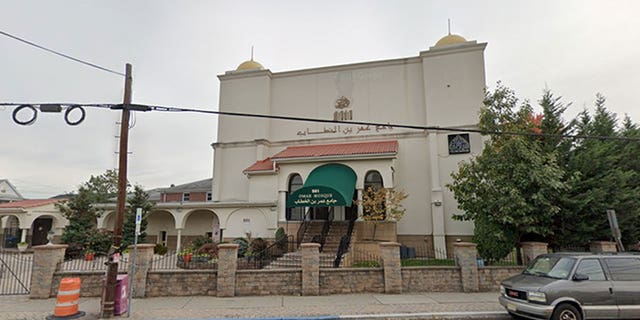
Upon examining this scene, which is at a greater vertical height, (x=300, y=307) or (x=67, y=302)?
(x=67, y=302)

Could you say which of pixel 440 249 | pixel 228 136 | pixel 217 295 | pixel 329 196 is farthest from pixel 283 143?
pixel 217 295

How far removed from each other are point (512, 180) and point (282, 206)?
39.4 ft

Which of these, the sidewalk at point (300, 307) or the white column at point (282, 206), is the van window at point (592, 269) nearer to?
the sidewalk at point (300, 307)

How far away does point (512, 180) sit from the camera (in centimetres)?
1435

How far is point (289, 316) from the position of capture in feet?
29.6

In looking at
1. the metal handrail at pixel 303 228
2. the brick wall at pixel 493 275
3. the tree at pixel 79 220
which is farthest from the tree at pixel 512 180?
the tree at pixel 79 220

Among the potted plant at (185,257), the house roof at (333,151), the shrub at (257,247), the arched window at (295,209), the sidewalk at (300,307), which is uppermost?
the house roof at (333,151)

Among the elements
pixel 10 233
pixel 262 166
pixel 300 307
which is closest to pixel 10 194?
pixel 10 233

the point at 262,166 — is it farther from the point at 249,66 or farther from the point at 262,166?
the point at 249,66

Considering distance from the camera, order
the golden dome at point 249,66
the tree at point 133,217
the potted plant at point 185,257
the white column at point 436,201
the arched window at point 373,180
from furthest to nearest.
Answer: the golden dome at point 249,66 < the tree at point 133,217 < the arched window at point 373,180 < the white column at point 436,201 < the potted plant at point 185,257

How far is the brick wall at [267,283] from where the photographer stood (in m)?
11.5

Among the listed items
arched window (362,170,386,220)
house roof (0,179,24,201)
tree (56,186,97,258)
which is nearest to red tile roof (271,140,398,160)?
arched window (362,170,386,220)

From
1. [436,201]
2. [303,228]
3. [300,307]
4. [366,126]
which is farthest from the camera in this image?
[366,126]

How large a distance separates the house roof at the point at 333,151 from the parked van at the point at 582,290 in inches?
454
